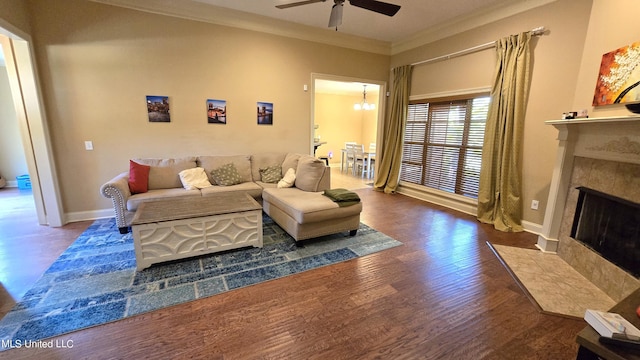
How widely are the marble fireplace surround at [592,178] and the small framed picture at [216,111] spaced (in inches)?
168

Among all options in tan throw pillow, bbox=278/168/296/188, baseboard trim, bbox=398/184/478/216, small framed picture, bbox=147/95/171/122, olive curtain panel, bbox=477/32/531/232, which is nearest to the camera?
olive curtain panel, bbox=477/32/531/232

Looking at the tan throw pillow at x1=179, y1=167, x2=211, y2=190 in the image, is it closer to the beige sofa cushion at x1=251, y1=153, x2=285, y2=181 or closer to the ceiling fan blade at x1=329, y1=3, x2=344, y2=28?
the beige sofa cushion at x1=251, y1=153, x2=285, y2=181

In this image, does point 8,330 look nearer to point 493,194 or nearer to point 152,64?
point 152,64

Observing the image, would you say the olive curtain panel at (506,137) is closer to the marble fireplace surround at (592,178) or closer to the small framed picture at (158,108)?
the marble fireplace surround at (592,178)

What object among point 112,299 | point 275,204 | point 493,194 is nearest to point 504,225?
point 493,194

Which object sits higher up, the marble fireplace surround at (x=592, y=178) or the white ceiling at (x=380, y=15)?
the white ceiling at (x=380, y=15)

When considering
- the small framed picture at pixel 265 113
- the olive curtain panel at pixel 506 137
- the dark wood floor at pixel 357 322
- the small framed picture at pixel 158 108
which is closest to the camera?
the dark wood floor at pixel 357 322

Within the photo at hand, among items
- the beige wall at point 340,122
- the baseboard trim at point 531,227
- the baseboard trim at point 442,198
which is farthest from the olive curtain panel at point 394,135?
the beige wall at point 340,122

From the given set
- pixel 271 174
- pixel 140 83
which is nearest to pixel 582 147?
pixel 271 174

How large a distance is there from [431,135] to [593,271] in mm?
3031

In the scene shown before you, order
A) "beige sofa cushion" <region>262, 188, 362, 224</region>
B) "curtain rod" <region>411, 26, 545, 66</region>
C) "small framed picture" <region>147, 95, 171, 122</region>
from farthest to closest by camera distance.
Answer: "small framed picture" <region>147, 95, 171, 122</region> → "curtain rod" <region>411, 26, 545, 66</region> → "beige sofa cushion" <region>262, 188, 362, 224</region>

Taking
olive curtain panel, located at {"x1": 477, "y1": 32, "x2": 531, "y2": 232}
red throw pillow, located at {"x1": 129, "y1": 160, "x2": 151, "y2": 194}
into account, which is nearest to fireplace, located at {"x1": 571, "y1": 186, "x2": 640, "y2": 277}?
olive curtain panel, located at {"x1": 477, "y1": 32, "x2": 531, "y2": 232}

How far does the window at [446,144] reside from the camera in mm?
4105

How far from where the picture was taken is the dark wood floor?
155cm
